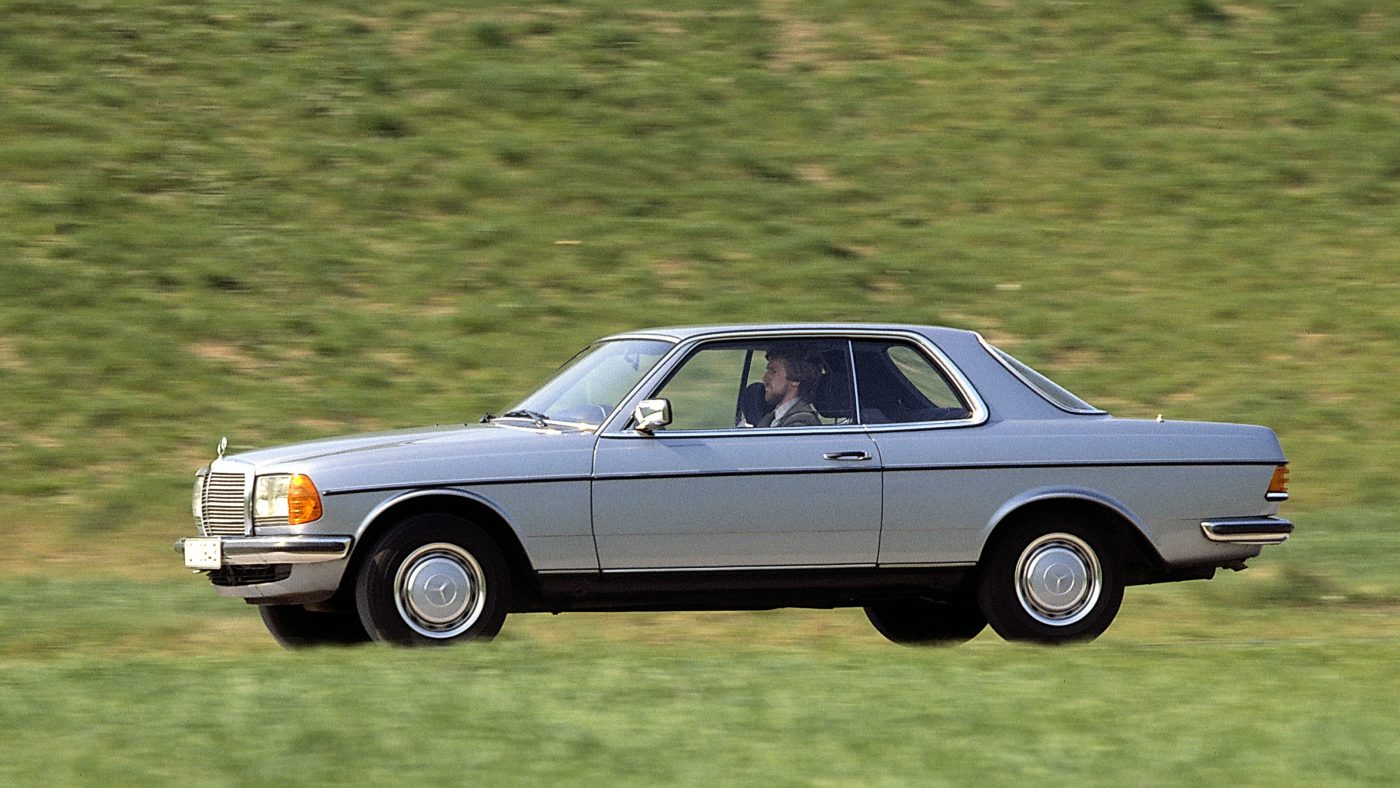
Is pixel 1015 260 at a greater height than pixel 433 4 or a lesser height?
lesser

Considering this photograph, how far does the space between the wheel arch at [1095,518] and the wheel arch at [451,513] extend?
6.77ft

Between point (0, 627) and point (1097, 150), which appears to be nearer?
point (0, 627)

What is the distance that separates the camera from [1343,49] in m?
25.6

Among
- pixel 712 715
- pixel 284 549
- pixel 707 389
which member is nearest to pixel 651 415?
pixel 707 389

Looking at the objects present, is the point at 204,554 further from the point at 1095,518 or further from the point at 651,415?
the point at 1095,518

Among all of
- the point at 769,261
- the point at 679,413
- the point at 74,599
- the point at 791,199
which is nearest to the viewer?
the point at 679,413

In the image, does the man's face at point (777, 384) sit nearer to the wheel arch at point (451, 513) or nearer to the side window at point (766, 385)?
the side window at point (766, 385)

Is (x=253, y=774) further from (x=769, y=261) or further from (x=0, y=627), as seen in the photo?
(x=769, y=261)

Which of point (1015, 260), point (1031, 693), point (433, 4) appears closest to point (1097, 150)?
point (1015, 260)

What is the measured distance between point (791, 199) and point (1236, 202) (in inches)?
200

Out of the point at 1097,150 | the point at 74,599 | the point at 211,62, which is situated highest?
the point at 211,62

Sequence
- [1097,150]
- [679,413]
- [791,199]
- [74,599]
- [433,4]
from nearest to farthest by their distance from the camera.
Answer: [679,413] → [74,599] → [791,199] → [1097,150] → [433,4]

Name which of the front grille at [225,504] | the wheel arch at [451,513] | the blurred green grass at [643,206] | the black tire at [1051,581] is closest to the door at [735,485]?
the wheel arch at [451,513]

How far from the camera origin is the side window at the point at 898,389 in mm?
8875
